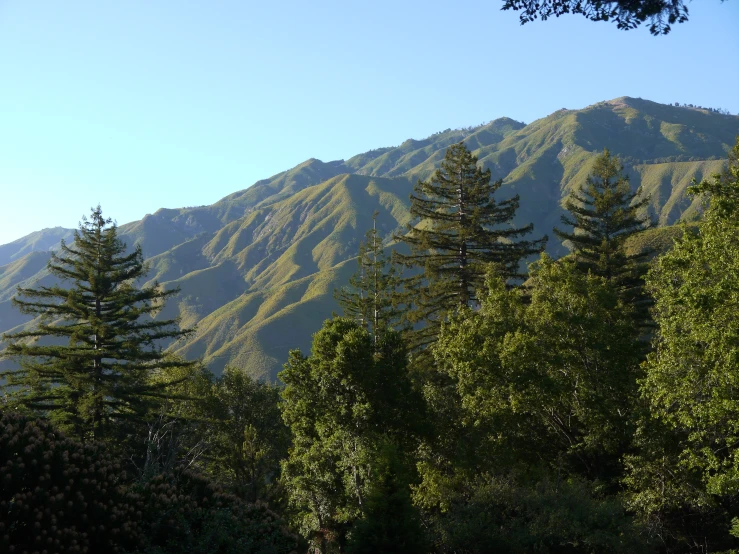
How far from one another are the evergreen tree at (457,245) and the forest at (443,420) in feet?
0.43

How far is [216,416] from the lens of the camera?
34.5 metres

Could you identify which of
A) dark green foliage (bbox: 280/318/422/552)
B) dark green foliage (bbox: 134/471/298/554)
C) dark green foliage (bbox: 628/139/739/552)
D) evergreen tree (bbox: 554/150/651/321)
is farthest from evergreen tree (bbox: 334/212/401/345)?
dark green foliage (bbox: 134/471/298/554)

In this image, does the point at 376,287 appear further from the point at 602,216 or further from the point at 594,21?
the point at 594,21

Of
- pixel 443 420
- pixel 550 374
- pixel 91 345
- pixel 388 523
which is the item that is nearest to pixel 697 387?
pixel 550 374

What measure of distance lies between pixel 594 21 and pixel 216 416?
100 feet

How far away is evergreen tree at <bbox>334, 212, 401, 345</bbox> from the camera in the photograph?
3550 cm

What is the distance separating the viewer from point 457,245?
31984 mm

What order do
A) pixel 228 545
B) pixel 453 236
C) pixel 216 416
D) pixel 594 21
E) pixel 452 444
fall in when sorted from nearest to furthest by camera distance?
pixel 594 21
pixel 228 545
pixel 452 444
pixel 453 236
pixel 216 416

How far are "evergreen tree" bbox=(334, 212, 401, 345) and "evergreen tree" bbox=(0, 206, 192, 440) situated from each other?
11.2 metres

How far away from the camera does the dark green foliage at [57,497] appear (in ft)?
30.1

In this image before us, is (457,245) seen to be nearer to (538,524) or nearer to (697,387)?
(697,387)

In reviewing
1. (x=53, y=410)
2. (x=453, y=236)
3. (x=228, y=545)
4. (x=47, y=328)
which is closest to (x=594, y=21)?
(x=228, y=545)

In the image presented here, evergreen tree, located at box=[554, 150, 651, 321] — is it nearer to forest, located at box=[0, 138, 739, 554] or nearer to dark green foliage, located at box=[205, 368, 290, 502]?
forest, located at box=[0, 138, 739, 554]

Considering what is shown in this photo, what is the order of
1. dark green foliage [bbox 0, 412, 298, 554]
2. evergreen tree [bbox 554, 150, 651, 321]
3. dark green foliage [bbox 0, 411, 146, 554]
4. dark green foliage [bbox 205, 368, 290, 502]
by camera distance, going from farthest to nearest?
evergreen tree [bbox 554, 150, 651, 321], dark green foliage [bbox 205, 368, 290, 502], dark green foliage [bbox 0, 412, 298, 554], dark green foliage [bbox 0, 411, 146, 554]
